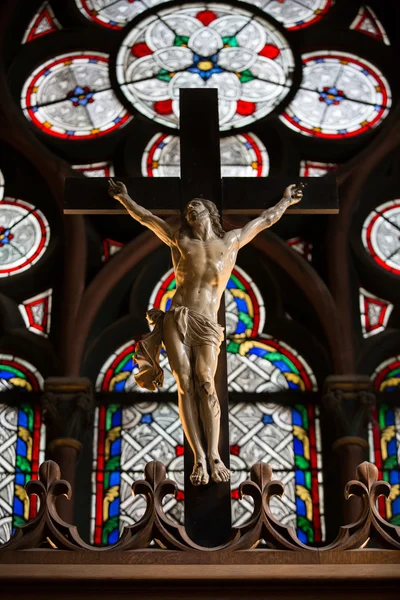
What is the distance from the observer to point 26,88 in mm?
12383

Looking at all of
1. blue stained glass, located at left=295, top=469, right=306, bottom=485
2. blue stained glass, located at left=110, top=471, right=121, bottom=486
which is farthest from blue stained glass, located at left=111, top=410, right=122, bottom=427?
blue stained glass, located at left=295, top=469, right=306, bottom=485

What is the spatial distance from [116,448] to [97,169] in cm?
265

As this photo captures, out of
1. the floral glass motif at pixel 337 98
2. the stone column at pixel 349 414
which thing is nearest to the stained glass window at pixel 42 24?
the floral glass motif at pixel 337 98

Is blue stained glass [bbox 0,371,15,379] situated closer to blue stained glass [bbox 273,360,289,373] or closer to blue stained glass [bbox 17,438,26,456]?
blue stained glass [bbox 17,438,26,456]

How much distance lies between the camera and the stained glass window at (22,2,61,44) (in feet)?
41.5

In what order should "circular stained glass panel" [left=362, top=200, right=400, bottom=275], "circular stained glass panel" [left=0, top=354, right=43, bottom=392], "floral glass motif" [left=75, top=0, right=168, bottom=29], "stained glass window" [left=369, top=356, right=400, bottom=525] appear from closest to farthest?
"stained glass window" [left=369, top=356, right=400, bottom=525]
"circular stained glass panel" [left=0, top=354, right=43, bottom=392]
"circular stained glass panel" [left=362, top=200, right=400, bottom=275]
"floral glass motif" [left=75, top=0, right=168, bottom=29]

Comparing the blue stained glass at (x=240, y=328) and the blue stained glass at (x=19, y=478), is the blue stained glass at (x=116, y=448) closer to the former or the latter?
the blue stained glass at (x=19, y=478)

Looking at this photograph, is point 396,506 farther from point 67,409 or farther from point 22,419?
point 22,419

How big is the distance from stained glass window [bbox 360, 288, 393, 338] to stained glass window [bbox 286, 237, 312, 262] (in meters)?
0.54

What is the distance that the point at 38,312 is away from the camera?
11.2 meters

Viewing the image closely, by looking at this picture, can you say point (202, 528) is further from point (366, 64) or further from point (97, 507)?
point (366, 64)

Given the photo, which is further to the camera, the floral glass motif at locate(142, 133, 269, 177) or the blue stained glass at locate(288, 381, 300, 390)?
the floral glass motif at locate(142, 133, 269, 177)

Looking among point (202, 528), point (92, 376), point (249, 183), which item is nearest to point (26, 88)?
point (92, 376)

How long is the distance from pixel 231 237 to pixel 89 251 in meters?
4.89
